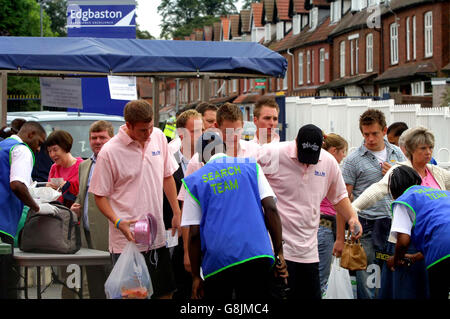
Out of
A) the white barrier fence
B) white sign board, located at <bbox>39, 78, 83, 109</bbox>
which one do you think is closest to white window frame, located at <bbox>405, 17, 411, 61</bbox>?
the white barrier fence

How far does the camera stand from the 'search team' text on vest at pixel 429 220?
17.6 feet

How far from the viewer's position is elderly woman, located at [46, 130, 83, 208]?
7.83 meters

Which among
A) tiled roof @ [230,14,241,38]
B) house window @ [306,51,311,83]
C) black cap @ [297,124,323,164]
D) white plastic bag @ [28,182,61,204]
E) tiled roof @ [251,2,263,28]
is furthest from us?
tiled roof @ [230,14,241,38]

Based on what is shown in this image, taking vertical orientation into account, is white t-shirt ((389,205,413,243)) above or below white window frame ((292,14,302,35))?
below

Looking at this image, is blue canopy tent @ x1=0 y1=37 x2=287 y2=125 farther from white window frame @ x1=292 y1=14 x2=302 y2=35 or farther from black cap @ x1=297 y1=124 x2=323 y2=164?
white window frame @ x1=292 y1=14 x2=302 y2=35

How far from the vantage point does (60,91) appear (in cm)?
1333

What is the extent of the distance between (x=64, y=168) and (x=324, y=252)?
9.20ft

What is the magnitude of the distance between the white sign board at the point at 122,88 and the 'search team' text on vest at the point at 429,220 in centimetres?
613

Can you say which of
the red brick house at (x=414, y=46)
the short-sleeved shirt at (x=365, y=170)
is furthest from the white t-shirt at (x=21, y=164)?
the red brick house at (x=414, y=46)

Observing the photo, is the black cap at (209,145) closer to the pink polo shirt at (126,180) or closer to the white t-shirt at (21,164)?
the pink polo shirt at (126,180)

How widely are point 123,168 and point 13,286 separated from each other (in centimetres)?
137

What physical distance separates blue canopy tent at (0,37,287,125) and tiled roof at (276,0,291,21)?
48680mm

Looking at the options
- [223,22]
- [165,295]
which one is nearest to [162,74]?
[165,295]

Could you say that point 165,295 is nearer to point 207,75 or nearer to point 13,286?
point 13,286
